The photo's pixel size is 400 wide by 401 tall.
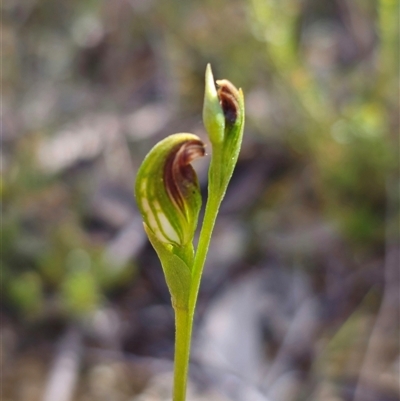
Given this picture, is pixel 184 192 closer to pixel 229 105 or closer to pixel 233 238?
pixel 229 105

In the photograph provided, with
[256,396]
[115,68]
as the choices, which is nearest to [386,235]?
[256,396]

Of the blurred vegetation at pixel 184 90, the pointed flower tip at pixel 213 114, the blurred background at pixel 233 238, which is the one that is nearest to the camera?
the pointed flower tip at pixel 213 114

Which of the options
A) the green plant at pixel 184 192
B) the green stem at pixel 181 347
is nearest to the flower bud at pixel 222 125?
the green plant at pixel 184 192

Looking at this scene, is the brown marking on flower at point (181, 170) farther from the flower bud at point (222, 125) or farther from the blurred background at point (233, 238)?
the blurred background at point (233, 238)

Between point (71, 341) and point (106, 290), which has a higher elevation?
point (106, 290)

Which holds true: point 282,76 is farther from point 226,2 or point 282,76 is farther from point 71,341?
point 71,341

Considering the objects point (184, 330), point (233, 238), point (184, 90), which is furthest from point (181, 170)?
point (184, 90)
